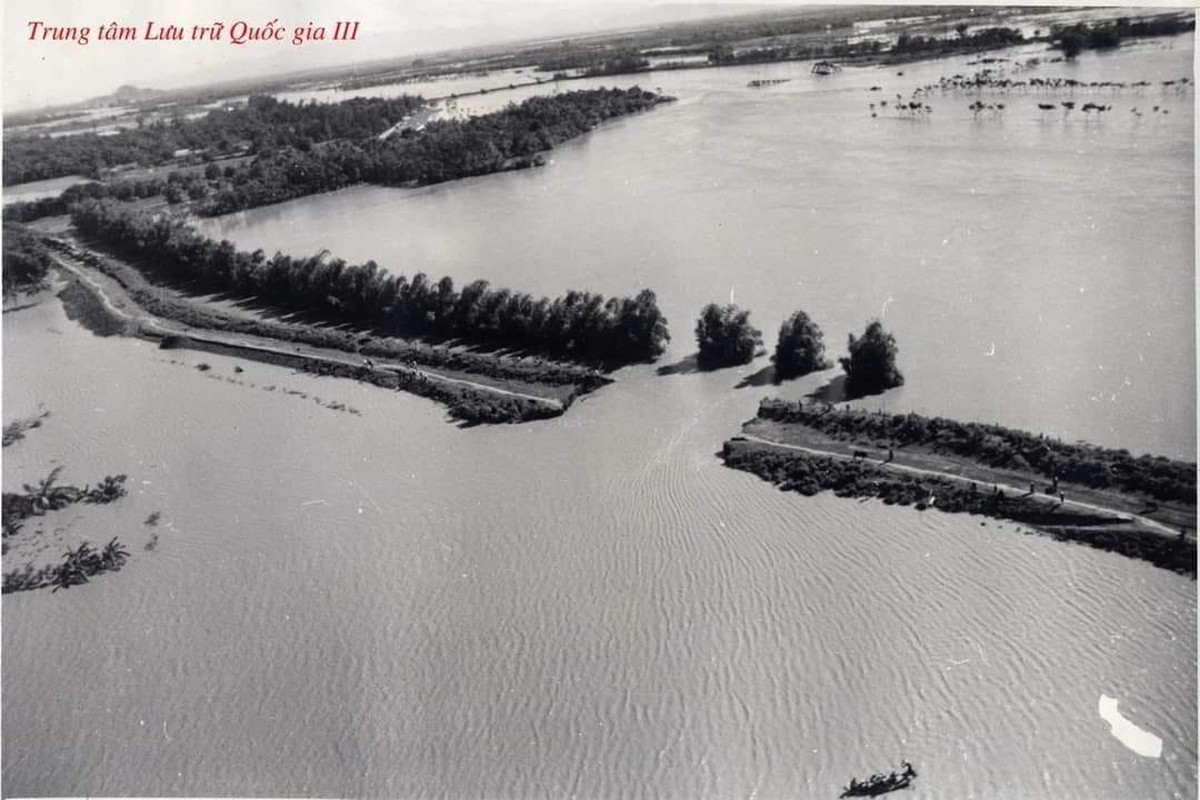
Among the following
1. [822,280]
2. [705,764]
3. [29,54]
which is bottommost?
[705,764]

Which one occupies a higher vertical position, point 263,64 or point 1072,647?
point 263,64

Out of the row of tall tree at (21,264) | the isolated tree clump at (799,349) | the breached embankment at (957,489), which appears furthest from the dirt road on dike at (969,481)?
the row of tall tree at (21,264)

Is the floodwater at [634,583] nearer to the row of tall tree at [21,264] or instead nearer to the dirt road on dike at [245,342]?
the dirt road on dike at [245,342]

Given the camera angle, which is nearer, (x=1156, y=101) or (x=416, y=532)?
(x=416, y=532)

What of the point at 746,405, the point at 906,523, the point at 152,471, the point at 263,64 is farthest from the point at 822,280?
the point at 152,471

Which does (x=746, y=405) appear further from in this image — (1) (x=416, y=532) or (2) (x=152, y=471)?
(2) (x=152, y=471)

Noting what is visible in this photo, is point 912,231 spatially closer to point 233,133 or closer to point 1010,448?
point 1010,448
